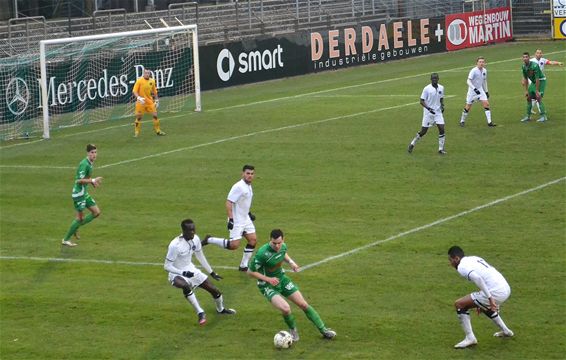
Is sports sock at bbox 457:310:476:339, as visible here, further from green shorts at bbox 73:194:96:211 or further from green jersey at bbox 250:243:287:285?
green shorts at bbox 73:194:96:211

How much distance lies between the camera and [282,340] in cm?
1761

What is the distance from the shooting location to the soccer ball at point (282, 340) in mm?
17594

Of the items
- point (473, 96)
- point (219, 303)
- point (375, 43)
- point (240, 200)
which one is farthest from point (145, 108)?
point (375, 43)

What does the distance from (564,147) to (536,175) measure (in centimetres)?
423

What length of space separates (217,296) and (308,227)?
6508 millimetres

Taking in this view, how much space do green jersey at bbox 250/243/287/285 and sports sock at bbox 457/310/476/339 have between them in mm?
2975

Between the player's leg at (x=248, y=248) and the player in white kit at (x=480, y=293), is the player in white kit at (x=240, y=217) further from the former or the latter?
the player in white kit at (x=480, y=293)

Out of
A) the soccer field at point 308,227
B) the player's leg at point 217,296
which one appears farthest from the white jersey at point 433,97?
the player's leg at point 217,296

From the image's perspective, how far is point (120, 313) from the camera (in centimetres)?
1983

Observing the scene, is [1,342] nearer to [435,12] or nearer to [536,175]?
[536,175]

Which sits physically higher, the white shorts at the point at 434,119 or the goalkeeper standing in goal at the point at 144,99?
the goalkeeper standing in goal at the point at 144,99

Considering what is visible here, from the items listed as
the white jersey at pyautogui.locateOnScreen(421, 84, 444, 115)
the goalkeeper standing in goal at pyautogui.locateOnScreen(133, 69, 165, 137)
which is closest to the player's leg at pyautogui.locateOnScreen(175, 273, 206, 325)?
the white jersey at pyautogui.locateOnScreen(421, 84, 444, 115)

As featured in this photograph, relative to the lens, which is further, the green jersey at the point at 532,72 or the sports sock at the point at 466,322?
the green jersey at the point at 532,72

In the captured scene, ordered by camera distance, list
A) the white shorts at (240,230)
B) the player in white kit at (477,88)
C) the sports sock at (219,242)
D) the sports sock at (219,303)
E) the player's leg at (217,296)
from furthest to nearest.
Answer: the player in white kit at (477,88) < the white shorts at (240,230) < the sports sock at (219,242) < the sports sock at (219,303) < the player's leg at (217,296)
